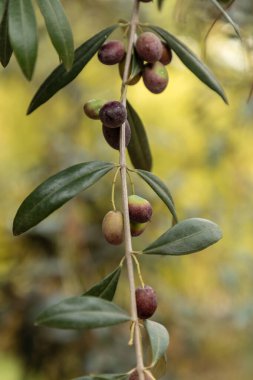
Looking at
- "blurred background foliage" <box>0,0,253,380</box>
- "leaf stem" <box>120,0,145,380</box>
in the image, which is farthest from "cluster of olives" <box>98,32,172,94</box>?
"blurred background foliage" <box>0,0,253,380</box>

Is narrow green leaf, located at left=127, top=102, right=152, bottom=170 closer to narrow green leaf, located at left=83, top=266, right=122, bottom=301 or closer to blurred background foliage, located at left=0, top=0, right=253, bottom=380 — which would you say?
narrow green leaf, located at left=83, top=266, right=122, bottom=301

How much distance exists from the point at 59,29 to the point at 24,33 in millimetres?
51

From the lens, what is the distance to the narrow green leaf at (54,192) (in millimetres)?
595

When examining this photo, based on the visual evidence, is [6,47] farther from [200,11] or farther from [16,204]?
[16,204]

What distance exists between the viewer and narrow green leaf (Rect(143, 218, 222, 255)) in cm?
61

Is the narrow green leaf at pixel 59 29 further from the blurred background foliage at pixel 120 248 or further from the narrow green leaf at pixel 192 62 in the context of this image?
the blurred background foliage at pixel 120 248

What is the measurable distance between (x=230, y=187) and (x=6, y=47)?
190 centimetres

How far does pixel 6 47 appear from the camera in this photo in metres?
0.65

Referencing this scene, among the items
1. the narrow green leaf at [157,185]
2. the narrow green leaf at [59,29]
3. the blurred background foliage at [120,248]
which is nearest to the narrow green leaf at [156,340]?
the narrow green leaf at [157,185]

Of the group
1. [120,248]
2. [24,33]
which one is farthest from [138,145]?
[120,248]

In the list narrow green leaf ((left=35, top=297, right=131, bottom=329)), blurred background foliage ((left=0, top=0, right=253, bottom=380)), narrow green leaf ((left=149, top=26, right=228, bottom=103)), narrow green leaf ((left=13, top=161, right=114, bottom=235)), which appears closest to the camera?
narrow green leaf ((left=35, top=297, right=131, bottom=329))

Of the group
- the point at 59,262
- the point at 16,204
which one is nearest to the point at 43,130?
the point at 16,204

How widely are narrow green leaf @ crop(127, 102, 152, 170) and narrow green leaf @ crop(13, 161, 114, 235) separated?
13 cm

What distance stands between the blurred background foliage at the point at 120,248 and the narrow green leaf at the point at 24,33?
2.93 feet
